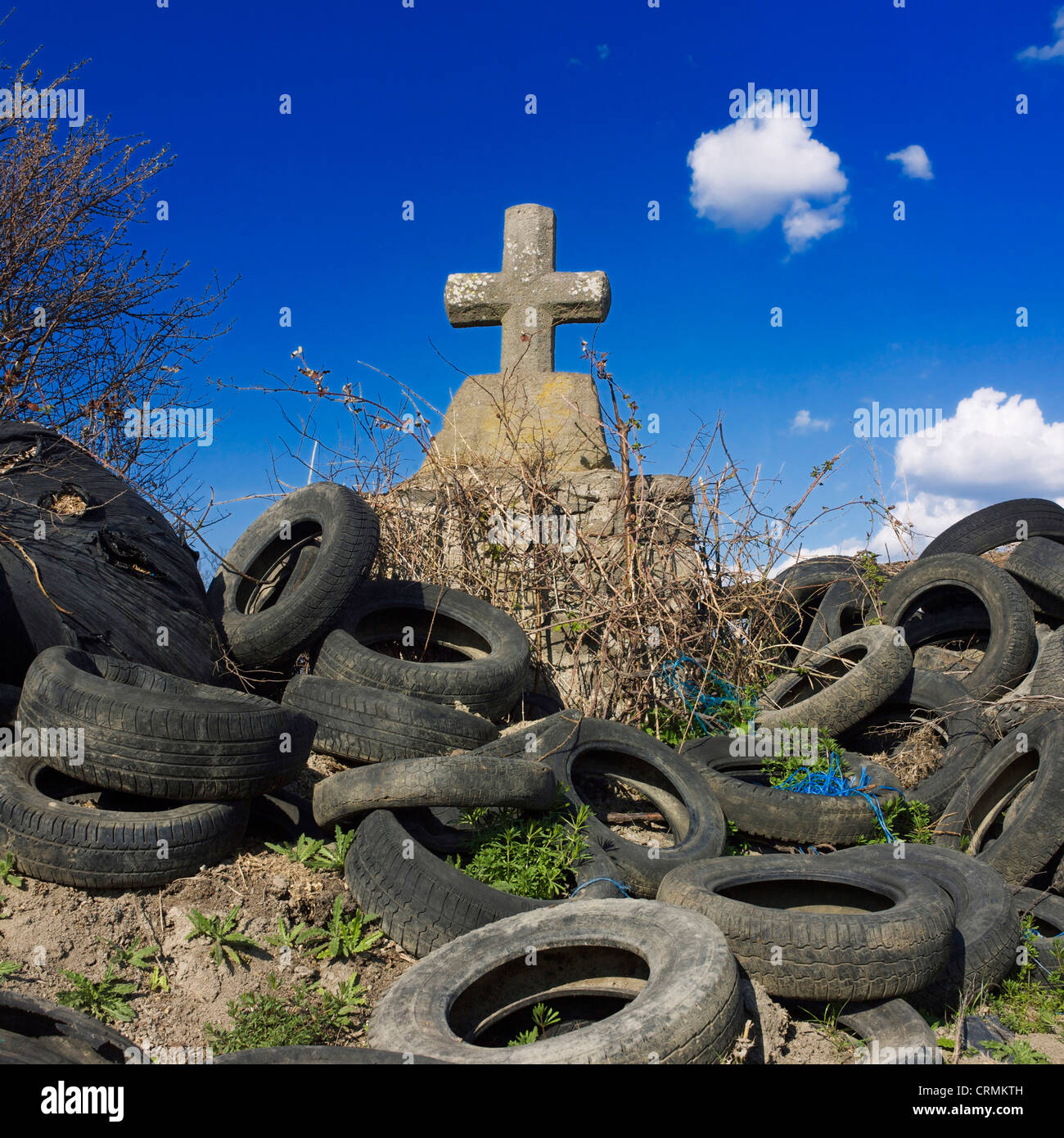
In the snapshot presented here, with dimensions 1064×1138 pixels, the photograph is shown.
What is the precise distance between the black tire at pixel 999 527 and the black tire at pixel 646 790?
13.2 ft

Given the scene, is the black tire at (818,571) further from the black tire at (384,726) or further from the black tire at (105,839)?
the black tire at (105,839)

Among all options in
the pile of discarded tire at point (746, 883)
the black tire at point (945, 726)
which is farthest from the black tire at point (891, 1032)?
the black tire at point (945, 726)

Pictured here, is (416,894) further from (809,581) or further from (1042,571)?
(1042,571)

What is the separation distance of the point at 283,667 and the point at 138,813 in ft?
7.10

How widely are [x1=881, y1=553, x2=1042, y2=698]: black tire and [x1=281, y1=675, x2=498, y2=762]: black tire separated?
4.23 m

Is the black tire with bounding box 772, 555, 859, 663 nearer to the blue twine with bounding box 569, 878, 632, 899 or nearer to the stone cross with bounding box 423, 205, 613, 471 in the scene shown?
the stone cross with bounding box 423, 205, 613, 471

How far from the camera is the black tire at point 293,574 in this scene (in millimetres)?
5895

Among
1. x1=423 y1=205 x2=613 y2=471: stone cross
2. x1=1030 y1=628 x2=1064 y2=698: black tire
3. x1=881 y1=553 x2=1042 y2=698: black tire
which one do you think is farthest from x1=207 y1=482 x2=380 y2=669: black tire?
x1=1030 y1=628 x2=1064 y2=698: black tire

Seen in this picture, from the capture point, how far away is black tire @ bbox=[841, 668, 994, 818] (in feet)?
20.1

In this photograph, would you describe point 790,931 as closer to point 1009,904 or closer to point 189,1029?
point 1009,904

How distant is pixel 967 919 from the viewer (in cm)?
443
